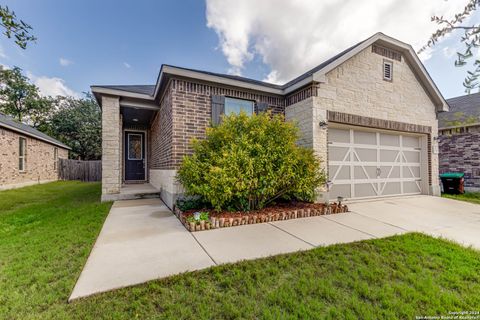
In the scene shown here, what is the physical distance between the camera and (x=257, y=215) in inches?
182

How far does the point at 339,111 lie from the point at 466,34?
18.7 feet

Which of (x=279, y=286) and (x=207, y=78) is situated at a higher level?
(x=207, y=78)

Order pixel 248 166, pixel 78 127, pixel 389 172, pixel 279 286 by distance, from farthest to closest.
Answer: pixel 78 127 → pixel 389 172 → pixel 248 166 → pixel 279 286

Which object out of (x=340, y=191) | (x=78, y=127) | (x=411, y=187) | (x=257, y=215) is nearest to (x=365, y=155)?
(x=340, y=191)

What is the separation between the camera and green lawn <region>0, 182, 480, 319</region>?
188cm

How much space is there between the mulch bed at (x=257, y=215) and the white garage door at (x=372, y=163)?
1.63 metres

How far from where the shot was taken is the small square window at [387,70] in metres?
7.34

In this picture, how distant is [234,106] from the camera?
6.65m

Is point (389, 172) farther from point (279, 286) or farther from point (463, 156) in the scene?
point (279, 286)

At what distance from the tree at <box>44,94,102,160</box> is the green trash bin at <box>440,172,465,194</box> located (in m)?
26.7

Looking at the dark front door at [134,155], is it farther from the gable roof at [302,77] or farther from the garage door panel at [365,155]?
the garage door panel at [365,155]

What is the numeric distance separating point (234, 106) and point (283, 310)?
569cm

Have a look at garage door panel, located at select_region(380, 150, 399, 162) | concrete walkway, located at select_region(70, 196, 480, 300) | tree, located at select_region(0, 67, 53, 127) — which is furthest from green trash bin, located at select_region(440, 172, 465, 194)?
tree, located at select_region(0, 67, 53, 127)

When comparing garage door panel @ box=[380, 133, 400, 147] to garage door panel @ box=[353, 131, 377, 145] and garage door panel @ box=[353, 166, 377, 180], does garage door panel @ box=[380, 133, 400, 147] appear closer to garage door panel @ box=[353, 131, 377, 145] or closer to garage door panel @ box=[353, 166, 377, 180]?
garage door panel @ box=[353, 131, 377, 145]
